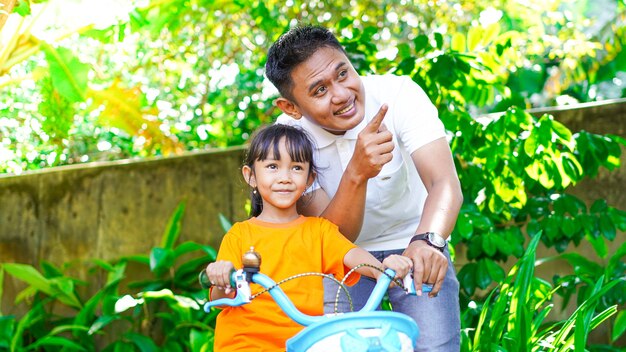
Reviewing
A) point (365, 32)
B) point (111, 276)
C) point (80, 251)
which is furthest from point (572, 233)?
point (80, 251)

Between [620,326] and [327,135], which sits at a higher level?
[327,135]

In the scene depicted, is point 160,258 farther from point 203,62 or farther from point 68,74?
point 203,62

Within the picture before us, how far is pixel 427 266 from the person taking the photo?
225 cm

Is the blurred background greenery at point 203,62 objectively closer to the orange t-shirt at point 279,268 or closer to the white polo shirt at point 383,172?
the white polo shirt at point 383,172

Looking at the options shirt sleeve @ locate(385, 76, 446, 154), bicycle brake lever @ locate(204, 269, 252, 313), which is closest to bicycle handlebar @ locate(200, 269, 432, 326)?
bicycle brake lever @ locate(204, 269, 252, 313)

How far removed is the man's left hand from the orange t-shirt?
0.29 meters

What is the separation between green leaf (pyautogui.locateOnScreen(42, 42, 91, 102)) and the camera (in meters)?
4.59

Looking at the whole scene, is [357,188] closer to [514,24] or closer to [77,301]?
[77,301]

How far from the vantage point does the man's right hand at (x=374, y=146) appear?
8.21 feet

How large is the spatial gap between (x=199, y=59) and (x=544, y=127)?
9.51ft

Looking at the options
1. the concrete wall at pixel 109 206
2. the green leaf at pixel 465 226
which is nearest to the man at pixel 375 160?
the green leaf at pixel 465 226

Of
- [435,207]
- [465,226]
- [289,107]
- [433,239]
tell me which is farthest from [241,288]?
[465,226]

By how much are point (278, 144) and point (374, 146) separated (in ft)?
1.02

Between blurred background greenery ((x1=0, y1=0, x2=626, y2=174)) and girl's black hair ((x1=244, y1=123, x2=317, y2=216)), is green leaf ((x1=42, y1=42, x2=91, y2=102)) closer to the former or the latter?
blurred background greenery ((x1=0, y1=0, x2=626, y2=174))
